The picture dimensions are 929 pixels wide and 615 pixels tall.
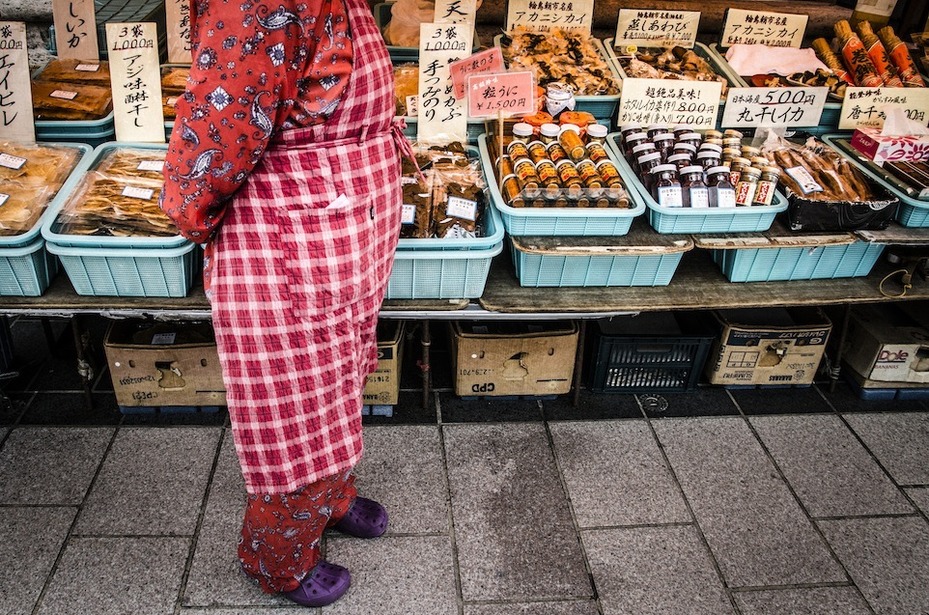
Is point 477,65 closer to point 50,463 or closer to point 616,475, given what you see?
point 616,475

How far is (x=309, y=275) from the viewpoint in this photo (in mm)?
1938

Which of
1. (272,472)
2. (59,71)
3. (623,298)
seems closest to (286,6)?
(272,472)

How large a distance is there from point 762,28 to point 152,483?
4.06 metres

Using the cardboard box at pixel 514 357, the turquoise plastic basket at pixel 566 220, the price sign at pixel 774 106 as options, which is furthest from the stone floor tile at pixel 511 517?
the price sign at pixel 774 106

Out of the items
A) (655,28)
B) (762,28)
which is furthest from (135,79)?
(762,28)

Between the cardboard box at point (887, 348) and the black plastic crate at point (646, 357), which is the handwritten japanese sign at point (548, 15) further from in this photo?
the cardboard box at point (887, 348)

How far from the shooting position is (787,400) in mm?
3674

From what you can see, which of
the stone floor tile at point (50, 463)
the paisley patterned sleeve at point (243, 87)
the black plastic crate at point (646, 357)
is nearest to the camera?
the paisley patterned sleeve at point (243, 87)

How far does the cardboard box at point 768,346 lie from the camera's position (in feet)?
11.5

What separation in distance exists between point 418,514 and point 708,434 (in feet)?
4.88

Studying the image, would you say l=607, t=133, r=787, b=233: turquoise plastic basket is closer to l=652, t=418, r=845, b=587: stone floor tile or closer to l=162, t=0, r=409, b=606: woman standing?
l=652, t=418, r=845, b=587: stone floor tile

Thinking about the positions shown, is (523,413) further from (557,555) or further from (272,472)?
(272,472)

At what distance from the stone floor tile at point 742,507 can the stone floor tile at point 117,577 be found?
2.13 metres

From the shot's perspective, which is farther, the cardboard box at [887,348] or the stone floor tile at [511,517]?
the cardboard box at [887,348]
